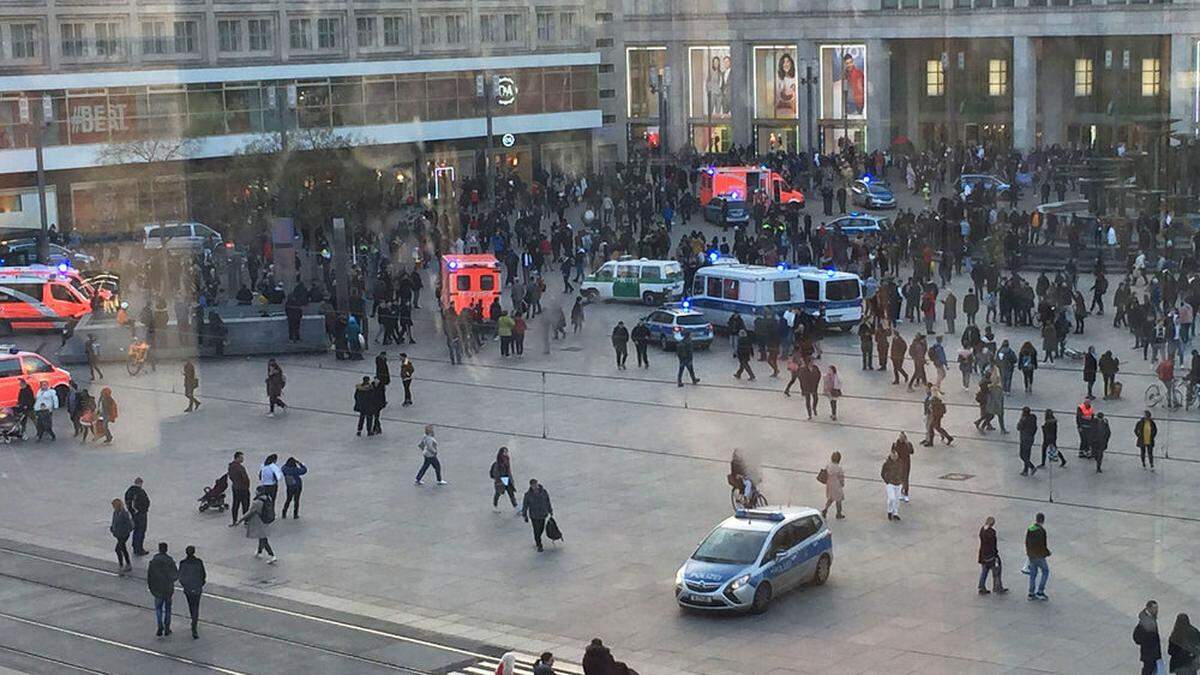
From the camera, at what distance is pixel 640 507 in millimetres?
33125

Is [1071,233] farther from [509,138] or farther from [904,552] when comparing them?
[509,138]

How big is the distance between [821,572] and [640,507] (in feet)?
17.4

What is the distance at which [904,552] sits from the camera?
98.3ft

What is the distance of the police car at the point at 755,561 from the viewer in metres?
27.0

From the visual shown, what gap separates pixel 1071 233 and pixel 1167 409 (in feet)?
58.5

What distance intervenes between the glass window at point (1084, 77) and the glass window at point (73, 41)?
130 feet

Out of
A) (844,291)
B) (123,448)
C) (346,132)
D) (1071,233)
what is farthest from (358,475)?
(346,132)

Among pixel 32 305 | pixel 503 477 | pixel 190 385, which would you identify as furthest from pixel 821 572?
pixel 32 305

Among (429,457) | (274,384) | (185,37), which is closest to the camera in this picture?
(429,457)

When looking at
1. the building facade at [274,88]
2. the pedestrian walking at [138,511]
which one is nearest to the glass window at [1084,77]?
the building facade at [274,88]

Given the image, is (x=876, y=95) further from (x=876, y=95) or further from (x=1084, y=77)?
(x=1084, y=77)

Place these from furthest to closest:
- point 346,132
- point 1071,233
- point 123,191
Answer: point 346,132 → point 123,191 → point 1071,233

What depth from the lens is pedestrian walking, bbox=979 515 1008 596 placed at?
27.4 metres

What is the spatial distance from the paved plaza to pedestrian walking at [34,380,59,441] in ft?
1.06
